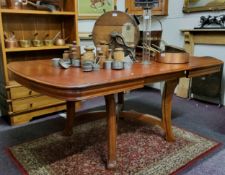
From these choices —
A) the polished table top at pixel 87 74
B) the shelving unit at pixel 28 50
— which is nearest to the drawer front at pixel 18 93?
the shelving unit at pixel 28 50

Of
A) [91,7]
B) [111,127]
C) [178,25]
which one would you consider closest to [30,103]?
[111,127]

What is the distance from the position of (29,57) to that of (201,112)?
2.22 m

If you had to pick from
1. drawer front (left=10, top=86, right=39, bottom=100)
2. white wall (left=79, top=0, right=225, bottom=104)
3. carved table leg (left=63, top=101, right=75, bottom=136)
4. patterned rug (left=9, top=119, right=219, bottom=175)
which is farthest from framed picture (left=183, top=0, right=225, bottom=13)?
drawer front (left=10, top=86, right=39, bottom=100)

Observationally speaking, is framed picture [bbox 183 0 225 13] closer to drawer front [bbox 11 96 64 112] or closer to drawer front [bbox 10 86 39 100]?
drawer front [bbox 11 96 64 112]

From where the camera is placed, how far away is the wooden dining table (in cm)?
123

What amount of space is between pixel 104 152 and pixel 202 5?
2313mm

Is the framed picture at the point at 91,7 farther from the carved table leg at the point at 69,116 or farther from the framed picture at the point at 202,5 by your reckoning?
the carved table leg at the point at 69,116

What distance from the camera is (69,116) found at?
2.19 m

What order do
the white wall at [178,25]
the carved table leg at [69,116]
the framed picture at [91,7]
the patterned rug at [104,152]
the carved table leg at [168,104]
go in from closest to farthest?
the patterned rug at [104,152]
the carved table leg at [168,104]
the carved table leg at [69,116]
the white wall at [178,25]
the framed picture at [91,7]

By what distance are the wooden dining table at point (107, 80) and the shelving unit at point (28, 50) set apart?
2.44 feet

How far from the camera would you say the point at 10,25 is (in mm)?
2600

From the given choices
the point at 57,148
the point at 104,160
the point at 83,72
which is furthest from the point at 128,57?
the point at 57,148

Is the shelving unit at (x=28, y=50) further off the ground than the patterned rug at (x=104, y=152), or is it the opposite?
the shelving unit at (x=28, y=50)

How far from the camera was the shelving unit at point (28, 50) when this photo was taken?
2.41 metres
